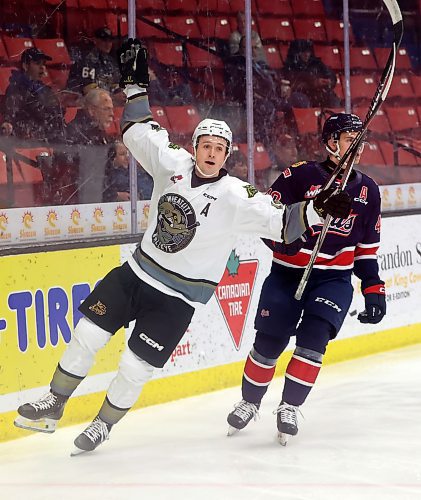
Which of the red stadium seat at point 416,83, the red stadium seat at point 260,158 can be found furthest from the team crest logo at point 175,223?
the red stadium seat at point 416,83

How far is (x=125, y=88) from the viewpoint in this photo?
12.7ft

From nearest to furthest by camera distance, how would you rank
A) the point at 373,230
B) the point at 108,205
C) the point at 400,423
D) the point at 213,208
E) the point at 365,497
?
1. the point at 365,497
2. the point at 213,208
3. the point at 373,230
4. the point at 400,423
5. the point at 108,205

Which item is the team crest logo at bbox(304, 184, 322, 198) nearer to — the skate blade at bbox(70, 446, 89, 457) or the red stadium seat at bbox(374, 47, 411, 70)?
the skate blade at bbox(70, 446, 89, 457)

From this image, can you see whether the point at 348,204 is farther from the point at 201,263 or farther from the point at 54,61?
the point at 54,61

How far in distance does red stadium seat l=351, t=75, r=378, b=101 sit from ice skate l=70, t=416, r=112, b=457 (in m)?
3.06

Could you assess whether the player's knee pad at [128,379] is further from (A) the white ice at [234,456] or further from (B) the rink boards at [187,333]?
(B) the rink boards at [187,333]

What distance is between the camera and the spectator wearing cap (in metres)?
4.75

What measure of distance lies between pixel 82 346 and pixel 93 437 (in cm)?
36

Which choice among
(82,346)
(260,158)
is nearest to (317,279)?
(82,346)

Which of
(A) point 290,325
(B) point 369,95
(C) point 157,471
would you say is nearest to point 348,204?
(A) point 290,325

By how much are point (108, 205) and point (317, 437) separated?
1344 mm

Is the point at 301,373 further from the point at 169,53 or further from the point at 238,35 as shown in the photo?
the point at 238,35

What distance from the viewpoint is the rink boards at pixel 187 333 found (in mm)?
4305

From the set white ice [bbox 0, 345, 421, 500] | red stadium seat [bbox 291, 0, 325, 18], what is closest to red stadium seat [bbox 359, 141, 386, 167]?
red stadium seat [bbox 291, 0, 325, 18]
